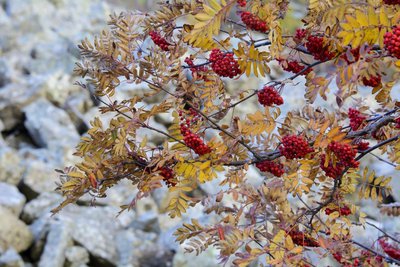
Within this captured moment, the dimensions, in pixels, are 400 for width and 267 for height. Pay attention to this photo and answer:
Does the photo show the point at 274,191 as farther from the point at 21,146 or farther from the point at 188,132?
the point at 21,146

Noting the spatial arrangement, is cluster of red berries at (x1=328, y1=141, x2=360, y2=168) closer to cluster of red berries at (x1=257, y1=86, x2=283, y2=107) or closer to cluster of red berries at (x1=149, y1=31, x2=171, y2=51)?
cluster of red berries at (x1=257, y1=86, x2=283, y2=107)

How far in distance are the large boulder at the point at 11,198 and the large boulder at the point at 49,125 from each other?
121cm

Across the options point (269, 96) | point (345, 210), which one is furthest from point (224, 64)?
point (345, 210)

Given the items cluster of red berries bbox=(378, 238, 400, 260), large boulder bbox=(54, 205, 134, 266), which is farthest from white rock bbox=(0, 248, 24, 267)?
cluster of red berries bbox=(378, 238, 400, 260)

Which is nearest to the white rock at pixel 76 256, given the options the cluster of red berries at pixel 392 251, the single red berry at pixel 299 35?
the cluster of red berries at pixel 392 251

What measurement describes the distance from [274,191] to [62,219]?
3.86 m

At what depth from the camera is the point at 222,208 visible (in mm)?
2691

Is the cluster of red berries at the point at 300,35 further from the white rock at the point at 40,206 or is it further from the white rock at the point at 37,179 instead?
the white rock at the point at 37,179

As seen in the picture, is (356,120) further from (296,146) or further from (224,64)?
(224,64)

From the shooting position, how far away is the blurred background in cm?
548

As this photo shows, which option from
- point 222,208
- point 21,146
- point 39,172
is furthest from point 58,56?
point 222,208

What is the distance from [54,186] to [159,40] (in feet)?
14.7

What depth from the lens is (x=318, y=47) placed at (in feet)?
6.80

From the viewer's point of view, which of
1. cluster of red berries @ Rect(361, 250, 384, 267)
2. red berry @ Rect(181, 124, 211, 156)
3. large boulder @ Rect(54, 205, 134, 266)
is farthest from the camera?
large boulder @ Rect(54, 205, 134, 266)
